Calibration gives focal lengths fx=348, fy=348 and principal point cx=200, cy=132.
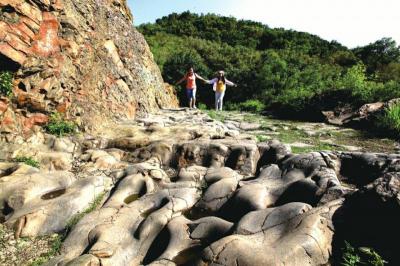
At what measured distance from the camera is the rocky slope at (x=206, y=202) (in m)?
4.20

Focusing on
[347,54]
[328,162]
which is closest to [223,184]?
[328,162]

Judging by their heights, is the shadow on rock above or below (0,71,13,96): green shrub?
below

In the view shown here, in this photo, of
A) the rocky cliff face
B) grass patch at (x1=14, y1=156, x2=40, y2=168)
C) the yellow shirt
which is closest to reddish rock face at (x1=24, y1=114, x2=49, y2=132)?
the rocky cliff face

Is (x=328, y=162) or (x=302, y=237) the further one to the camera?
→ (x=328, y=162)

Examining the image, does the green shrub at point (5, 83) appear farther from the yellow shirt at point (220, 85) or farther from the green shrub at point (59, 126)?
the yellow shirt at point (220, 85)

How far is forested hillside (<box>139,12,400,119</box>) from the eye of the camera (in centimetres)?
1385

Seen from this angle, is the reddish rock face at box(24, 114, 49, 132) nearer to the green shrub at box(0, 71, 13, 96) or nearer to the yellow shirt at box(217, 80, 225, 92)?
the green shrub at box(0, 71, 13, 96)

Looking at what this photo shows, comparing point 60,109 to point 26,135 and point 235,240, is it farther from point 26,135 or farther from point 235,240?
point 235,240

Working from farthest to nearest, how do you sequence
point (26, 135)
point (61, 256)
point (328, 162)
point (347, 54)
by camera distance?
point (347, 54)
point (26, 135)
point (328, 162)
point (61, 256)

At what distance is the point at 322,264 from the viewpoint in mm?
4023

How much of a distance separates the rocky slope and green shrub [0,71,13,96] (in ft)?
4.69

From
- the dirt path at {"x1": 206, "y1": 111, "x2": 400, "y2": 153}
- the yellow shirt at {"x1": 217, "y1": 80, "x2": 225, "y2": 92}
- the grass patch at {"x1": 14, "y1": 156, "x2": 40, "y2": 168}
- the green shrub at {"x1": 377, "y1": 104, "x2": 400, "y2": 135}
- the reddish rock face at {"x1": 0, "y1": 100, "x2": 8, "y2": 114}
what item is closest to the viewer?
the grass patch at {"x1": 14, "y1": 156, "x2": 40, "y2": 168}

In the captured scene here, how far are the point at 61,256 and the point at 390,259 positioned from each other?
428cm

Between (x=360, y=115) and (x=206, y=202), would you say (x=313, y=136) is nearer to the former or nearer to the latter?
(x=360, y=115)
